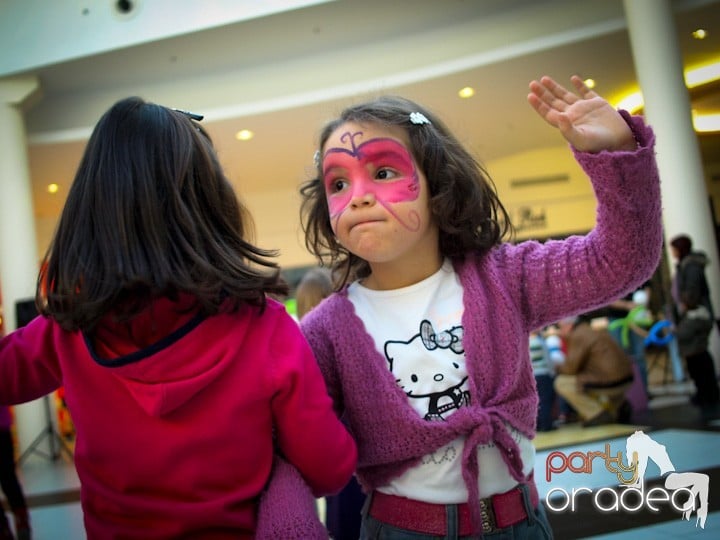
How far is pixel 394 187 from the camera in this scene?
4.17ft

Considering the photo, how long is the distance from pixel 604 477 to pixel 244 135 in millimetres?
9976

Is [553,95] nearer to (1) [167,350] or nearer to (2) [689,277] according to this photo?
(1) [167,350]

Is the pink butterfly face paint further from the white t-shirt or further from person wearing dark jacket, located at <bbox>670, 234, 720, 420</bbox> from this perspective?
person wearing dark jacket, located at <bbox>670, 234, 720, 420</bbox>

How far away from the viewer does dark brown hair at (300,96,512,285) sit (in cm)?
133

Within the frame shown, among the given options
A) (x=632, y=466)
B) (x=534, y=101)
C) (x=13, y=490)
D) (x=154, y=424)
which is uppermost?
(x=534, y=101)

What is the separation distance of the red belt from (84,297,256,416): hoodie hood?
457 millimetres

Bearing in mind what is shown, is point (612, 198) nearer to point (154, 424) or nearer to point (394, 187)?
point (394, 187)

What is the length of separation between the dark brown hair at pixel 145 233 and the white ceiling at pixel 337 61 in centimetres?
724

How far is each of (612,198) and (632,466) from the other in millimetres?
490

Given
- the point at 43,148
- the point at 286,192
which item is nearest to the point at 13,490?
the point at 43,148

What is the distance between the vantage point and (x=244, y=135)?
10.6m

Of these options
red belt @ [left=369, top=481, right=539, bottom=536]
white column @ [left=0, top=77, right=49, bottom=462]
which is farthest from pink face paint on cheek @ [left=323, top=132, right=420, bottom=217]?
white column @ [left=0, top=77, right=49, bottom=462]

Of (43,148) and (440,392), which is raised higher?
(43,148)

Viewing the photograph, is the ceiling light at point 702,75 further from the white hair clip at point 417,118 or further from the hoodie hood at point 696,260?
the white hair clip at point 417,118
